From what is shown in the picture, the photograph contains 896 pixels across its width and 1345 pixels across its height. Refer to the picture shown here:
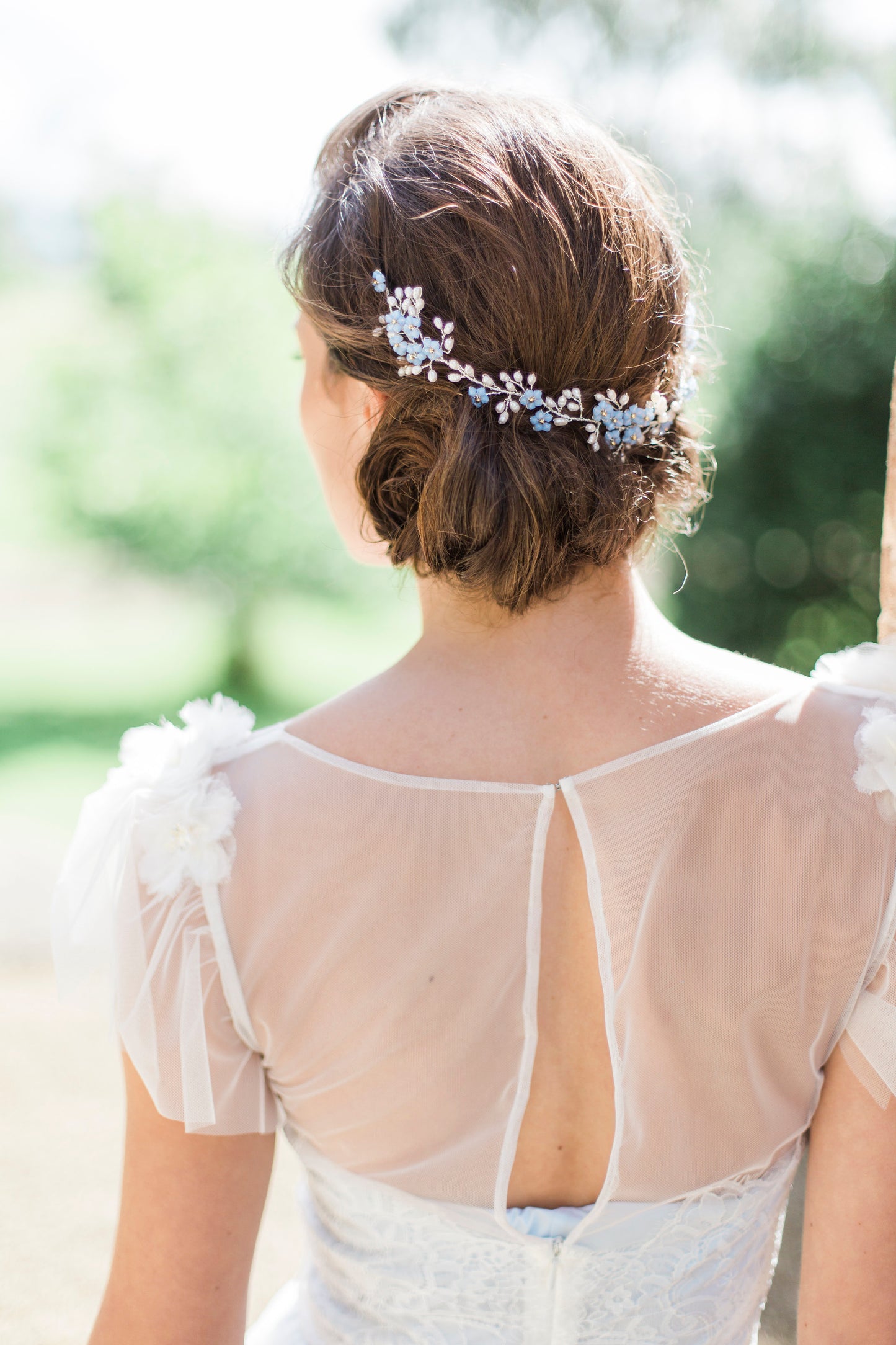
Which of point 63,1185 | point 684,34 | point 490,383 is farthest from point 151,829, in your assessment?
point 684,34

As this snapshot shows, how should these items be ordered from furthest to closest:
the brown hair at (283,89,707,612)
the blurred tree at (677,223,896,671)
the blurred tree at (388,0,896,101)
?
the blurred tree at (677,223,896,671) < the blurred tree at (388,0,896,101) < the brown hair at (283,89,707,612)

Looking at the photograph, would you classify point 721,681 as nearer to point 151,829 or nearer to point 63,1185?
point 151,829

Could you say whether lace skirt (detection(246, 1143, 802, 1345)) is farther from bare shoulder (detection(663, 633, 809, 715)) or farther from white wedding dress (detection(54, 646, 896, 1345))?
bare shoulder (detection(663, 633, 809, 715))

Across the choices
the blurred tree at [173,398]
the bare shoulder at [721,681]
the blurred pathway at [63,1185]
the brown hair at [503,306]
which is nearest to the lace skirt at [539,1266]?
the bare shoulder at [721,681]

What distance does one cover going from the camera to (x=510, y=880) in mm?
985

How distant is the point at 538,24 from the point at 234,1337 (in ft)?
25.7

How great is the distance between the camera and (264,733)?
3.45 feet

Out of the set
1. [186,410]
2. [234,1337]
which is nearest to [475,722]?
[234,1337]

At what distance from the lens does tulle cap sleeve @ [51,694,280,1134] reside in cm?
100

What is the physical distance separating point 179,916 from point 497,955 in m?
0.31

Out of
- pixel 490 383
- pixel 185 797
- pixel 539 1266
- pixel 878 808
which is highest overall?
pixel 490 383

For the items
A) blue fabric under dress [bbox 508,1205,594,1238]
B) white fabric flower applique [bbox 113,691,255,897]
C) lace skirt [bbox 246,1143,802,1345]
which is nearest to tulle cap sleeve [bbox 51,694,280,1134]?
white fabric flower applique [bbox 113,691,255,897]

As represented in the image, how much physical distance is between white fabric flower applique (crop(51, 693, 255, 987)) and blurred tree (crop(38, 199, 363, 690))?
1090cm

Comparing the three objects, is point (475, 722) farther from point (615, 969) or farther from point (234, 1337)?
point (234, 1337)
